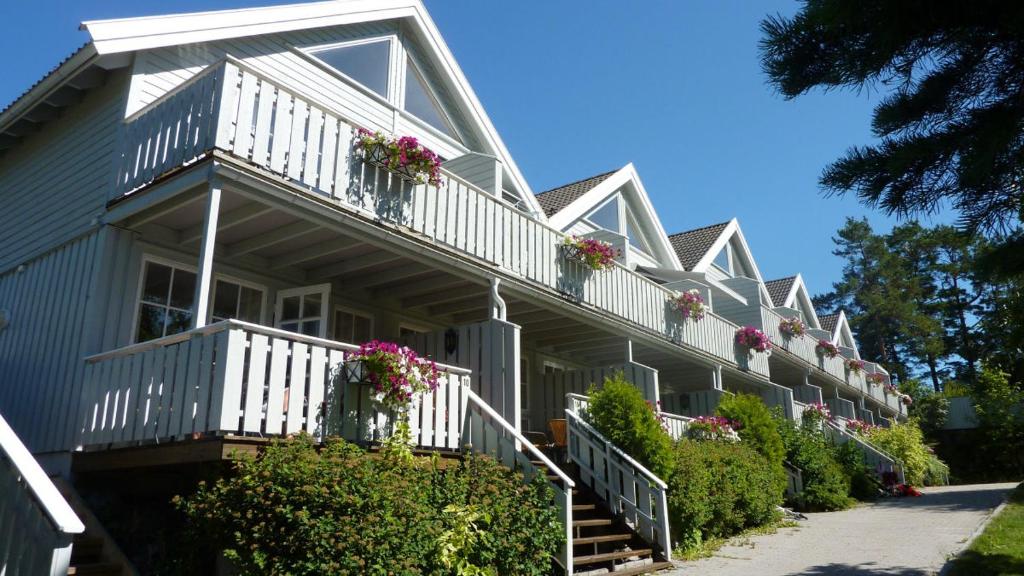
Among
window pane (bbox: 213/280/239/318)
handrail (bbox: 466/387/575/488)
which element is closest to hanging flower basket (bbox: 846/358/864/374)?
handrail (bbox: 466/387/575/488)

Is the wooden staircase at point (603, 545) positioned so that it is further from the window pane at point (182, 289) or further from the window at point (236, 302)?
the window pane at point (182, 289)

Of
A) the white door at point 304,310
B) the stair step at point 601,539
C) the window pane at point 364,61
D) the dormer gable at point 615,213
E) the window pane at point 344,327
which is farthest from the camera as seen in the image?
the dormer gable at point 615,213

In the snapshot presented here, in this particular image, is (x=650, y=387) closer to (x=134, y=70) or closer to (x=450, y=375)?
(x=450, y=375)

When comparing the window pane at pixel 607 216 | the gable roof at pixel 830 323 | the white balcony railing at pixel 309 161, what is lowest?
the white balcony railing at pixel 309 161

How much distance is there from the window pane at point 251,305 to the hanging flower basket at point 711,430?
8763mm

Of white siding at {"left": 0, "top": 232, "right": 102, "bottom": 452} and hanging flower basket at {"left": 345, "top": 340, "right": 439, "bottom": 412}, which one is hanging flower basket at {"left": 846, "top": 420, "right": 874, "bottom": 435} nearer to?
hanging flower basket at {"left": 345, "top": 340, "right": 439, "bottom": 412}

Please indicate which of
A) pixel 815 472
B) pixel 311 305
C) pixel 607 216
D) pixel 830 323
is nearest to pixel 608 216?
pixel 607 216

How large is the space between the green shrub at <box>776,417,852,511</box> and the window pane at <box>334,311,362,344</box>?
10619mm

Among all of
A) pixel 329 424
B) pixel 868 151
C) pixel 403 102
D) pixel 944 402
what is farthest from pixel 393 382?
pixel 944 402

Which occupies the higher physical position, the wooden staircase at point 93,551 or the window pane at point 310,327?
the window pane at point 310,327

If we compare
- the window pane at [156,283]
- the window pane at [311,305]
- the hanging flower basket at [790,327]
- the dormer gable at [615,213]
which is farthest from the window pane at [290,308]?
the hanging flower basket at [790,327]

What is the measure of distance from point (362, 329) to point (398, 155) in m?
3.80

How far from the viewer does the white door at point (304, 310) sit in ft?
35.3

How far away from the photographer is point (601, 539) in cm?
955
